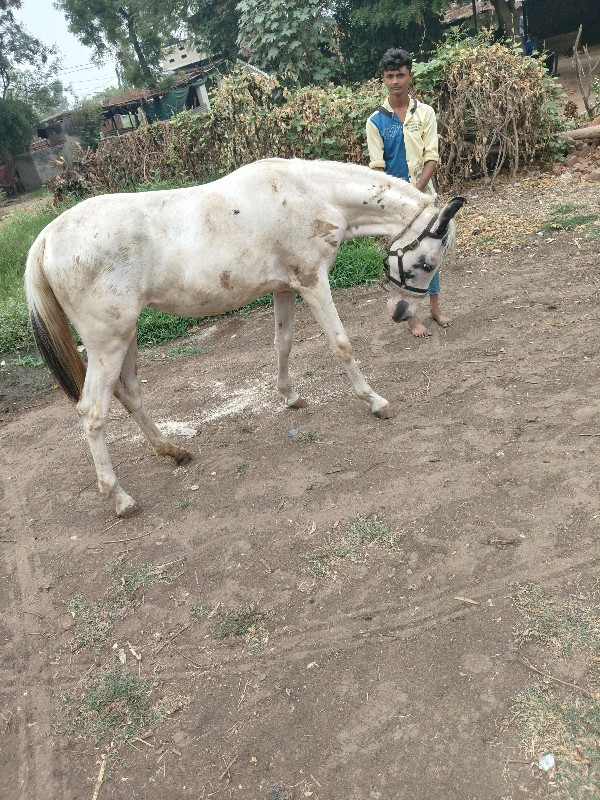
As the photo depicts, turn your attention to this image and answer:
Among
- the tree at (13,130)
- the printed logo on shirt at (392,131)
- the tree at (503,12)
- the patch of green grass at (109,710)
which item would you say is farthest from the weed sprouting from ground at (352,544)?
the tree at (13,130)

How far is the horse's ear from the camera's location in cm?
409

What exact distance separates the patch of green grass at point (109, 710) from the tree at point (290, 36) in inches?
569

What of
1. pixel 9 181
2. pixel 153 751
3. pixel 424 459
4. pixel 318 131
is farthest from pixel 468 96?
pixel 9 181

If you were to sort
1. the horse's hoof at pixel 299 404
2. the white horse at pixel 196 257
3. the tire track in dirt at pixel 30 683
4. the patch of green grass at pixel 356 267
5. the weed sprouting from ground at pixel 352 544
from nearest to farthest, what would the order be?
the tire track in dirt at pixel 30 683
the weed sprouting from ground at pixel 352 544
the white horse at pixel 196 257
the horse's hoof at pixel 299 404
the patch of green grass at pixel 356 267

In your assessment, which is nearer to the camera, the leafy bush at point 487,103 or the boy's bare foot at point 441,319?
the boy's bare foot at point 441,319

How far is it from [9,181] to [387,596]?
123 ft

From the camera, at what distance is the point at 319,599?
3.12 metres

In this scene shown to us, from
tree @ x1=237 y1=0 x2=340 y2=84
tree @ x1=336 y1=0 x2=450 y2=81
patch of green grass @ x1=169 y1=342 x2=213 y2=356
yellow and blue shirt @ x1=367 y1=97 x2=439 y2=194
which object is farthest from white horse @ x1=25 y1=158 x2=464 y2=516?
Result: tree @ x1=336 y1=0 x2=450 y2=81

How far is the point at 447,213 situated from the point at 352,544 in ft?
7.47

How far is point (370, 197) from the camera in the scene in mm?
4340

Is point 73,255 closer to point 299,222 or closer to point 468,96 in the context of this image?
point 299,222

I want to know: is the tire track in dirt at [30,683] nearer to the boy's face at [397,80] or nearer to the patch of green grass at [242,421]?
the patch of green grass at [242,421]

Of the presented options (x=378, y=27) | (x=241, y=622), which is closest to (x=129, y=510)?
(x=241, y=622)

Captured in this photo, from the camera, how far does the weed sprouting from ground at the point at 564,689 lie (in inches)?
85.0
